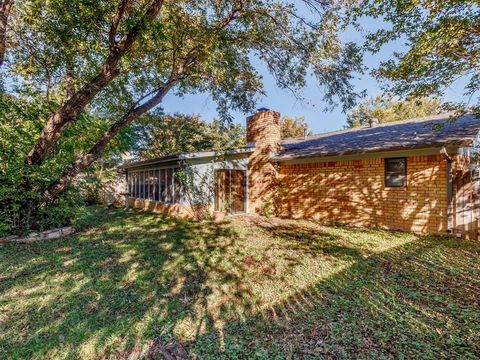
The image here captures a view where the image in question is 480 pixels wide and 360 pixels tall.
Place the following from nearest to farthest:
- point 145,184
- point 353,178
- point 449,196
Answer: point 449,196 < point 353,178 < point 145,184

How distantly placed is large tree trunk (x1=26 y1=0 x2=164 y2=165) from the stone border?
208cm

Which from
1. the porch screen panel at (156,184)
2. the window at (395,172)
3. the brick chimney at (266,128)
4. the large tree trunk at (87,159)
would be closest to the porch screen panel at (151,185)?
the porch screen panel at (156,184)

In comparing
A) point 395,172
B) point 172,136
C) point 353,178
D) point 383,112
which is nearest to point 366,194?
point 353,178

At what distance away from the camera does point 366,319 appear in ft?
10.8

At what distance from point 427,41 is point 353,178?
194 inches

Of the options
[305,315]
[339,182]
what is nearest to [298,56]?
[339,182]

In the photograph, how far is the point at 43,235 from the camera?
23.9 feet

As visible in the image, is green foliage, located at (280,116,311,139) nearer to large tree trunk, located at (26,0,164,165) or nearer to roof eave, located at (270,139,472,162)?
roof eave, located at (270,139,472,162)

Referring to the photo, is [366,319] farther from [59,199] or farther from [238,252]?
[59,199]

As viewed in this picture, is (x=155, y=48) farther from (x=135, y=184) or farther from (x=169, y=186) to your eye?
(x=135, y=184)

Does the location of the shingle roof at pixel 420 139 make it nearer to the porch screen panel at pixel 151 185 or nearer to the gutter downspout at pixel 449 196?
the gutter downspout at pixel 449 196

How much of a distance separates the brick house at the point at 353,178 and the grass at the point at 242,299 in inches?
55.9

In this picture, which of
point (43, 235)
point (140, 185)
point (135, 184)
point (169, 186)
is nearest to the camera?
point (43, 235)

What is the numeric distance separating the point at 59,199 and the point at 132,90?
203 inches
